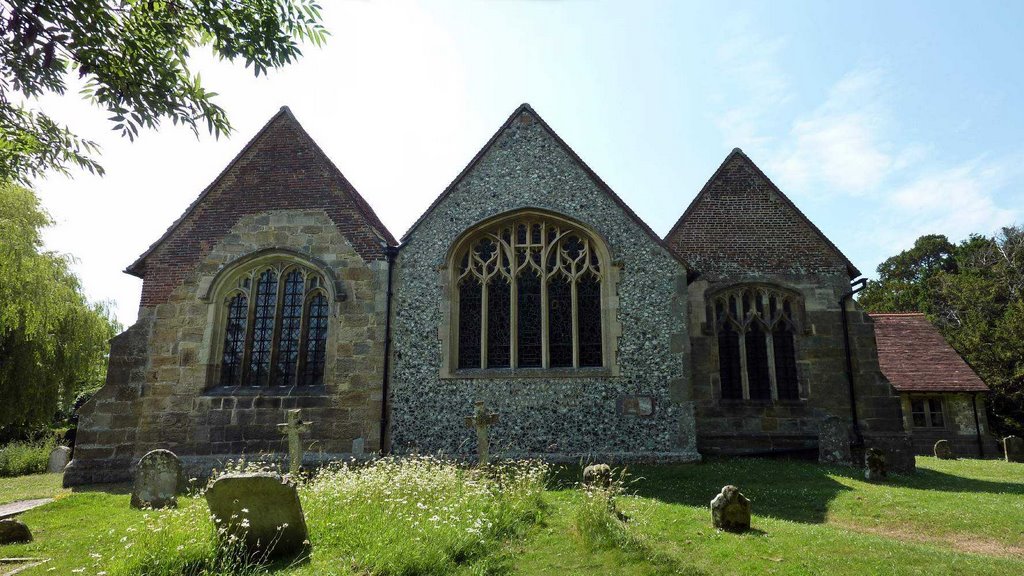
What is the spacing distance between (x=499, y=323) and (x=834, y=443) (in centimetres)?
805

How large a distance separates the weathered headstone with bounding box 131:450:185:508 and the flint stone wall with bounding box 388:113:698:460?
427cm

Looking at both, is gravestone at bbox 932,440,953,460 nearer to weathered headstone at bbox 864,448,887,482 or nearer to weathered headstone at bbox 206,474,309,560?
weathered headstone at bbox 864,448,887,482

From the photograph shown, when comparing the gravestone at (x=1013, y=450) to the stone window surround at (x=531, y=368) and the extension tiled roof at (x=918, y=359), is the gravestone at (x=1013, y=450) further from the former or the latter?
the stone window surround at (x=531, y=368)

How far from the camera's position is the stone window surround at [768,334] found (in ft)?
47.5

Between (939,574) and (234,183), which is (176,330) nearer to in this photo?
(234,183)

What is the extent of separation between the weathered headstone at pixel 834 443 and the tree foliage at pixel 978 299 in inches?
699

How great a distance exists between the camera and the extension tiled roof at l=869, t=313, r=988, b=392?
20.9 m

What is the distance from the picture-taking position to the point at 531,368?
12.7 m

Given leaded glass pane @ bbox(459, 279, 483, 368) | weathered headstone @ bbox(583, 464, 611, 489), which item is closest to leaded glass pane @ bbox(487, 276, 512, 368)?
leaded glass pane @ bbox(459, 279, 483, 368)

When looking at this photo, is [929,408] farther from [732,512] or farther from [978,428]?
[732,512]

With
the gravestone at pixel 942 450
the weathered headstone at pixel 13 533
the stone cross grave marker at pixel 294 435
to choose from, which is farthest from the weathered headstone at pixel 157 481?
the gravestone at pixel 942 450

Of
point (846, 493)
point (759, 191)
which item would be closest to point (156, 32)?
point (846, 493)

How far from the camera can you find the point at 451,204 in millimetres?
13828

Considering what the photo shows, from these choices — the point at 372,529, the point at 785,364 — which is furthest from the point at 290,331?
the point at 785,364
